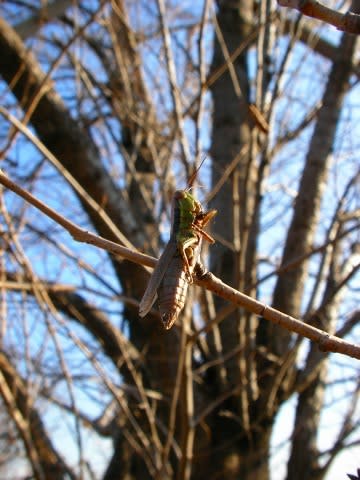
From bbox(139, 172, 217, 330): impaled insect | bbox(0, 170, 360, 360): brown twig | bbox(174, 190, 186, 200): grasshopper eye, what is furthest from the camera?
bbox(174, 190, 186, 200): grasshopper eye

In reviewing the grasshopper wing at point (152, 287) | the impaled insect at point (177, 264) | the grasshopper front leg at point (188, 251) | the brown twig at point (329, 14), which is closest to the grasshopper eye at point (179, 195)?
the impaled insect at point (177, 264)

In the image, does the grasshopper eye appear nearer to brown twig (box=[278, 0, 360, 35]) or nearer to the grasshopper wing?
the grasshopper wing

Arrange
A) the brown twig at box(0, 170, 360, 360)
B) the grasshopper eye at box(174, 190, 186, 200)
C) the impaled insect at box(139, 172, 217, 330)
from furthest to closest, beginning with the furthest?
the grasshopper eye at box(174, 190, 186, 200) → the impaled insect at box(139, 172, 217, 330) → the brown twig at box(0, 170, 360, 360)

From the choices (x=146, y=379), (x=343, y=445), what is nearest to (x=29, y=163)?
(x=146, y=379)

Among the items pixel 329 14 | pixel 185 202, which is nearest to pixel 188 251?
pixel 185 202

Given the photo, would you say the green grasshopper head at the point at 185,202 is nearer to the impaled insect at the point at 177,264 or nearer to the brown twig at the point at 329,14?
the impaled insect at the point at 177,264

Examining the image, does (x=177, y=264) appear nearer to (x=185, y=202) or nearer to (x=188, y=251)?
(x=188, y=251)

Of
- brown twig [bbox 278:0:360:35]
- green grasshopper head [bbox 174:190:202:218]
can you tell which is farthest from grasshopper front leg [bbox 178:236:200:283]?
brown twig [bbox 278:0:360:35]
